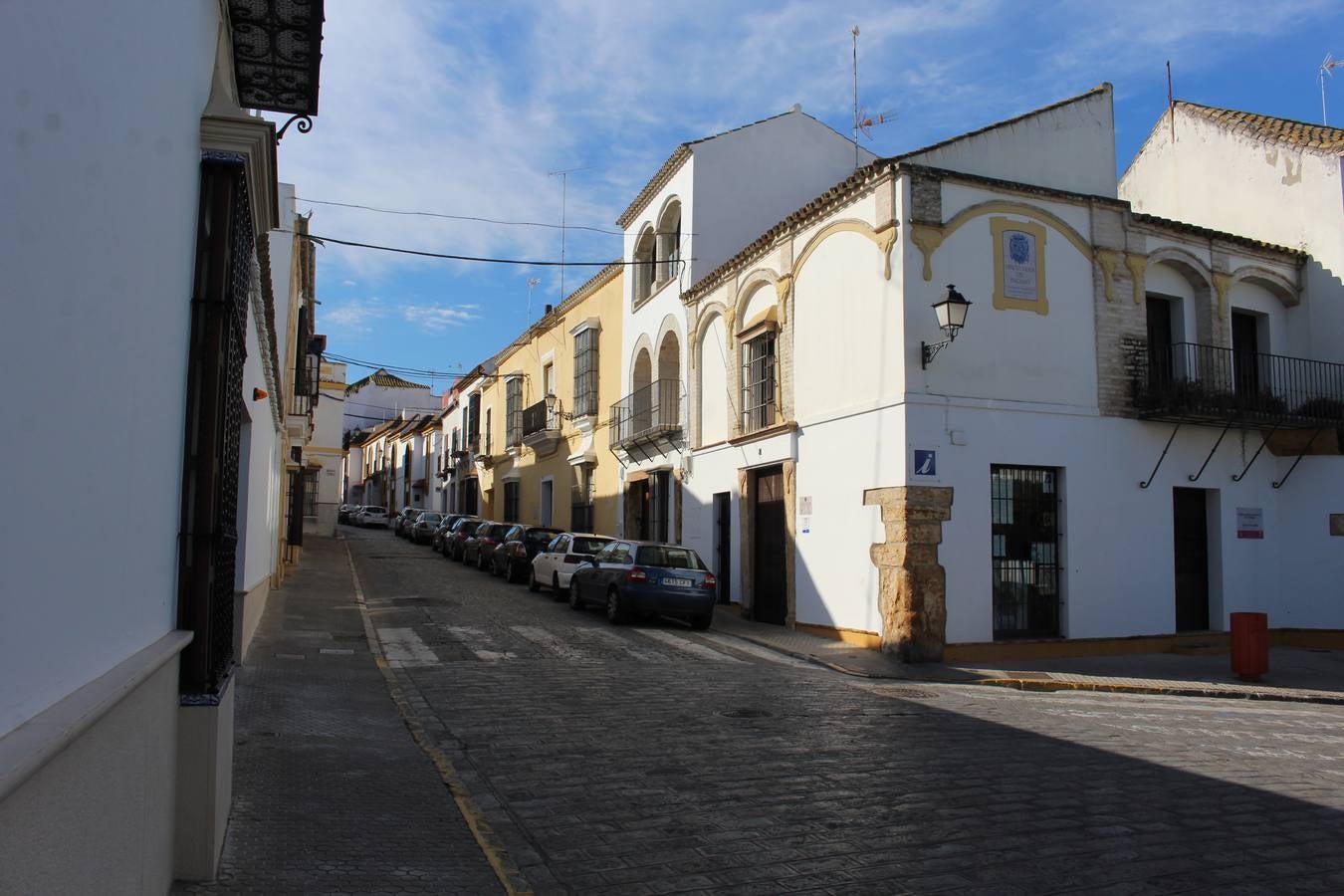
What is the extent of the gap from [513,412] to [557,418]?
5.74 m

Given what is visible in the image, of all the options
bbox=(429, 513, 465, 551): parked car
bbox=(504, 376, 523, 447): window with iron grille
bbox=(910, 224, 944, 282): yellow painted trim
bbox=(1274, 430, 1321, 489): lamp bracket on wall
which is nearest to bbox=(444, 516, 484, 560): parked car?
bbox=(429, 513, 465, 551): parked car

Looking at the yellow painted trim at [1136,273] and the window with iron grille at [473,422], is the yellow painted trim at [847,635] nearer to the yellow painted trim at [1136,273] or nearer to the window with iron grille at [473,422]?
the yellow painted trim at [1136,273]

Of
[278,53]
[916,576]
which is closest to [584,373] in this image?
[916,576]

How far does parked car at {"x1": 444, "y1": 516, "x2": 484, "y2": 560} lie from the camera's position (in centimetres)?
2933

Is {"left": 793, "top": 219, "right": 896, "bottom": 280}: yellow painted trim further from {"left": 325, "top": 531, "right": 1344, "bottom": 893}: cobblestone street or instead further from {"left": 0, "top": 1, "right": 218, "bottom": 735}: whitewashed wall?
{"left": 0, "top": 1, "right": 218, "bottom": 735}: whitewashed wall

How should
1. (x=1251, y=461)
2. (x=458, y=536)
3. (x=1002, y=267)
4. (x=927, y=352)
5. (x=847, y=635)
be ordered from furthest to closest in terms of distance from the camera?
1. (x=458, y=536)
2. (x=1251, y=461)
3. (x=847, y=635)
4. (x=1002, y=267)
5. (x=927, y=352)

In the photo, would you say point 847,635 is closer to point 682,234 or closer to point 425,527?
point 682,234

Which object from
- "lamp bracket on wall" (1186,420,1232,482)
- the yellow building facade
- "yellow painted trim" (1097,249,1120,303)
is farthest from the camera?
the yellow building facade

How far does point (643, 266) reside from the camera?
24.2 meters

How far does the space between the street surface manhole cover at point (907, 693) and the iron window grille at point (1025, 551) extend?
333 cm

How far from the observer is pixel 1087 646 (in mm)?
14117

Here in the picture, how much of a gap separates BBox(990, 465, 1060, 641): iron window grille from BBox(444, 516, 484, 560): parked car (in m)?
17.7

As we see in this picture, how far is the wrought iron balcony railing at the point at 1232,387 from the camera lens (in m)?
14.7

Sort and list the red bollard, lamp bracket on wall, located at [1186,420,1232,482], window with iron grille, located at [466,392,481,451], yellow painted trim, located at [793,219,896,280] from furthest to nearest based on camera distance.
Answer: window with iron grille, located at [466,392,481,451] → lamp bracket on wall, located at [1186,420,1232,482] → yellow painted trim, located at [793,219,896,280] → the red bollard
